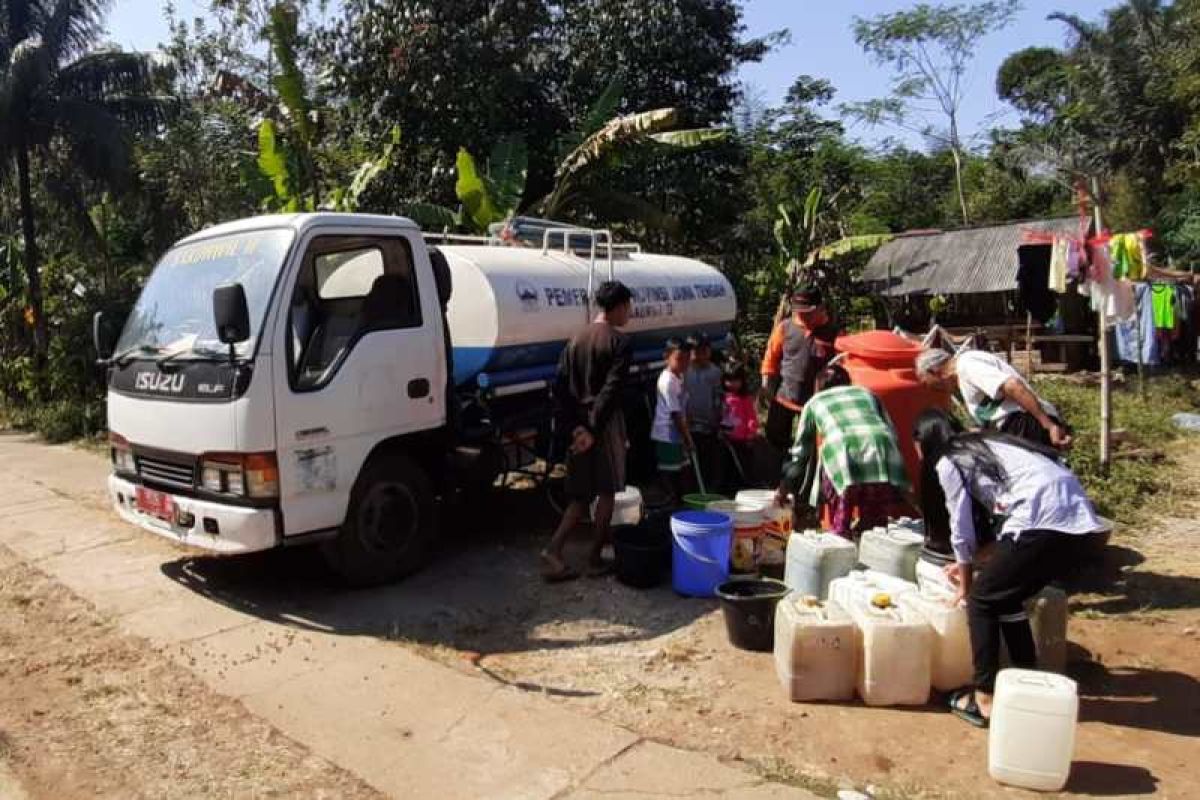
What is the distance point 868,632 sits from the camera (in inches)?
167

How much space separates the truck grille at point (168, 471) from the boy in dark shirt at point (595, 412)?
88.3 inches

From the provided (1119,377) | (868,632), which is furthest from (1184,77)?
(868,632)

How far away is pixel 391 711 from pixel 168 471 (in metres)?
2.33

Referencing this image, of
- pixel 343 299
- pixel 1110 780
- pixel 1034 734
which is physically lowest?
pixel 1110 780

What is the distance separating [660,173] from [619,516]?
31.7 feet

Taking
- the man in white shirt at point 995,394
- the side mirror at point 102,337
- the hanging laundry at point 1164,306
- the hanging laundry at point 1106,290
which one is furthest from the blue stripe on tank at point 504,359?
the hanging laundry at point 1164,306

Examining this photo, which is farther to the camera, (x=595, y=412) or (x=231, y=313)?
(x=595, y=412)

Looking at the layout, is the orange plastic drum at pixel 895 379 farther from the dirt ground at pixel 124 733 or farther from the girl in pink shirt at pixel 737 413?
the dirt ground at pixel 124 733

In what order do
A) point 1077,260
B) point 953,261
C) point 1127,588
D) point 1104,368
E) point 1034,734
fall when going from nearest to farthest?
point 1034,734 → point 1127,588 → point 1104,368 → point 1077,260 → point 953,261

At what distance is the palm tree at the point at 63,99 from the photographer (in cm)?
1492

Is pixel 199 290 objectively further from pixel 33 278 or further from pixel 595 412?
pixel 33 278

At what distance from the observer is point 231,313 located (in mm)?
5016

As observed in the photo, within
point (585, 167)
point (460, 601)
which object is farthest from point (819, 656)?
point (585, 167)

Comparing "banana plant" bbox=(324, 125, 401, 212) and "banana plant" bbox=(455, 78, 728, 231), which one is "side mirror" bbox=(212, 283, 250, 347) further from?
"banana plant" bbox=(324, 125, 401, 212)
